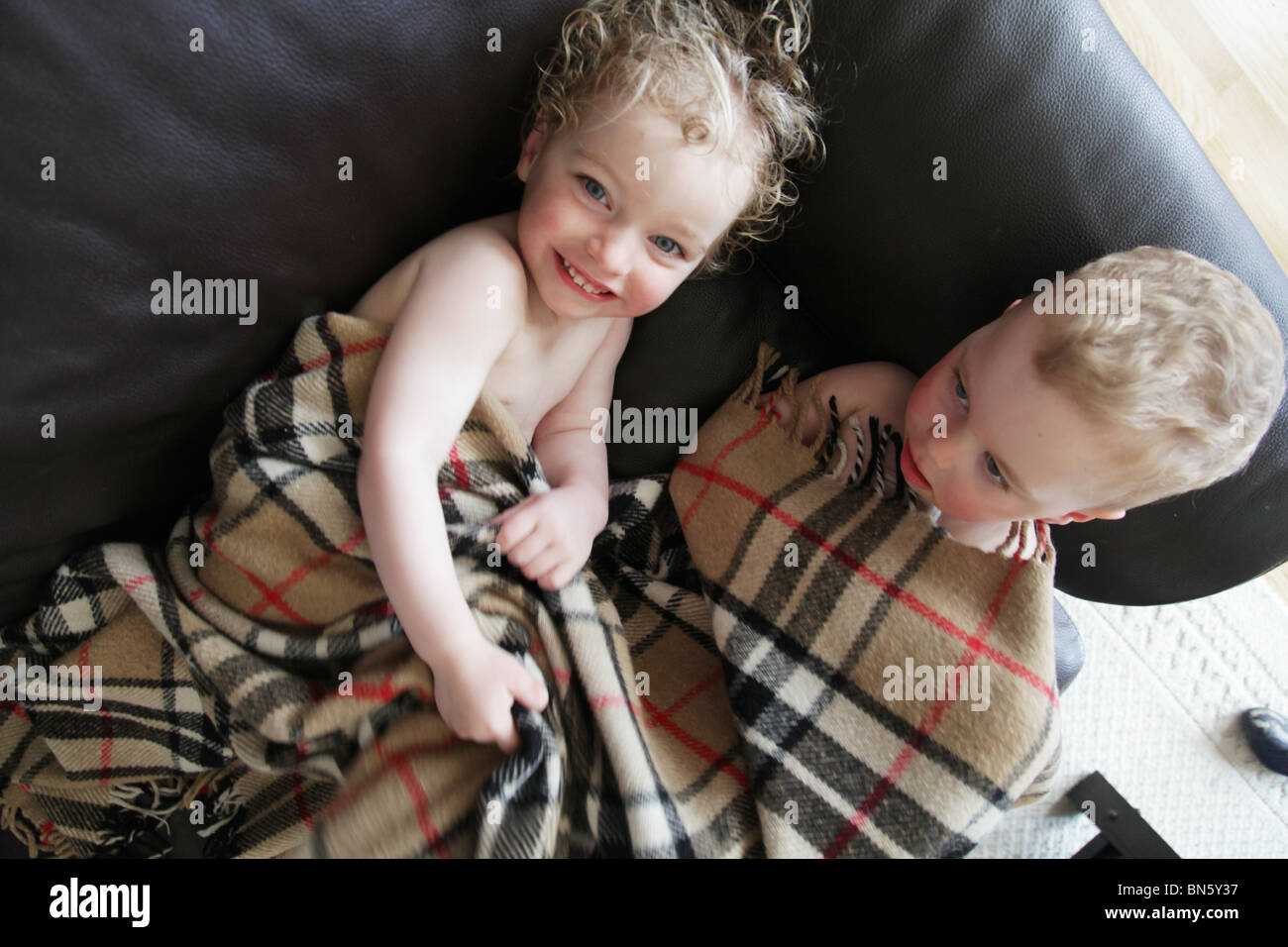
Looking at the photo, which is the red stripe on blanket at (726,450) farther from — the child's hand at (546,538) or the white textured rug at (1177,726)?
the white textured rug at (1177,726)

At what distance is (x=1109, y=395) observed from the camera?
2.06 ft

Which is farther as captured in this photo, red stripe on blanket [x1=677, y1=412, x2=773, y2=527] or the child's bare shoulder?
red stripe on blanket [x1=677, y1=412, x2=773, y2=527]

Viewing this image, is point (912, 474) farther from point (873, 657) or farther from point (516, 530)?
point (516, 530)

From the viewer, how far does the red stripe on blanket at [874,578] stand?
2.42 ft

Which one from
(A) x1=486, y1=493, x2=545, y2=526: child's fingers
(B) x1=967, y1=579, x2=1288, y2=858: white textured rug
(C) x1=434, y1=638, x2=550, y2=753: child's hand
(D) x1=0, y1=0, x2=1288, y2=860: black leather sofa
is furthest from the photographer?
(B) x1=967, y1=579, x2=1288, y2=858: white textured rug

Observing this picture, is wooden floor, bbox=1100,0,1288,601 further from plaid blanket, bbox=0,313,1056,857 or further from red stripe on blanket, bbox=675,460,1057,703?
plaid blanket, bbox=0,313,1056,857

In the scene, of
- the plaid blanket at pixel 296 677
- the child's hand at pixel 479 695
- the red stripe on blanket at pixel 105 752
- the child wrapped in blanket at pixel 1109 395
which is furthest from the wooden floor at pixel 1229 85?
the red stripe on blanket at pixel 105 752

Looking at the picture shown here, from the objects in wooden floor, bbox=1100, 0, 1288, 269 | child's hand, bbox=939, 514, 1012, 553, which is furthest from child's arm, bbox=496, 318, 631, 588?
wooden floor, bbox=1100, 0, 1288, 269

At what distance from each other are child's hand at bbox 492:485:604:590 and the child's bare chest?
106mm

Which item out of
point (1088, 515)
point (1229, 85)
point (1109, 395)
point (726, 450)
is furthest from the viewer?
point (1229, 85)

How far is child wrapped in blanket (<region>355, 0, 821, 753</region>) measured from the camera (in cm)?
66

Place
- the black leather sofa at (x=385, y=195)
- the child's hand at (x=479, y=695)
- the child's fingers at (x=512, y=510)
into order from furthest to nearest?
the child's fingers at (x=512, y=510) → the child's hand at (x=479, y=695) → the black leather sofa at (x=385, y=195)

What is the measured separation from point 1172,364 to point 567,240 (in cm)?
47

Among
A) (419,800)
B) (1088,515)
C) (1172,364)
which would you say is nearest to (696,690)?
(419,800)
